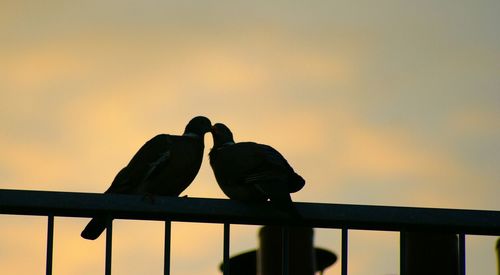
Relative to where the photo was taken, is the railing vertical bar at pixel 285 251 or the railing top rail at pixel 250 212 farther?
the railing vertical bar at pixel 285 251

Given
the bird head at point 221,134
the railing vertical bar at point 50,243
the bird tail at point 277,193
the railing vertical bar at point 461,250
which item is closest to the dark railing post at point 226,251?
the bird tail at point 277,193

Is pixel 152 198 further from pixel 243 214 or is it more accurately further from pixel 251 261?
pixel 251 261

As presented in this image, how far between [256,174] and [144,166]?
2.47 metres

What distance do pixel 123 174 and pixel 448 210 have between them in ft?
17.0

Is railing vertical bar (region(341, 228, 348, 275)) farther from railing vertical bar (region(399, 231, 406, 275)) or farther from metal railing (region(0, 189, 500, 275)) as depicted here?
railing vertical bar (region(399, 231, 406, 275))

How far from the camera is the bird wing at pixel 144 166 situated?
353 inches

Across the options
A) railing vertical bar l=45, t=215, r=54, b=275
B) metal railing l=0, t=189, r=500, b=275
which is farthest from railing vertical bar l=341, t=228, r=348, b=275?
railing vertical bar l=45, t=215, r=54, b=275

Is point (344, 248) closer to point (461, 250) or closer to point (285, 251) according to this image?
point (285, 251)

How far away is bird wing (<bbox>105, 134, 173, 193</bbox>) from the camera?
29.4ft

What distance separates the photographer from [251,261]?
8.55m

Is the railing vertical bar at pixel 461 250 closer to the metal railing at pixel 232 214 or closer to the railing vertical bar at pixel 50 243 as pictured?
the metal railing at pixel 232 214

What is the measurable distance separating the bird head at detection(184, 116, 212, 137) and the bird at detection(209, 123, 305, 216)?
2.07 m

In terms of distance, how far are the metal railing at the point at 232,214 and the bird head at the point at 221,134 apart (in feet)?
17.5

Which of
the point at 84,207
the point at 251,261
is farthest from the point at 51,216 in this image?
the point at 251,261
